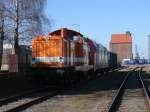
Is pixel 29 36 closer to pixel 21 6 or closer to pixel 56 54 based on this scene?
pixel 21 6

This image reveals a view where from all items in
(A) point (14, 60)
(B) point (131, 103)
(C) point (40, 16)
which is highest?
(C) point (40, 16)

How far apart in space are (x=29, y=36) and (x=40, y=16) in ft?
6.83

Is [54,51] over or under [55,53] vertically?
over

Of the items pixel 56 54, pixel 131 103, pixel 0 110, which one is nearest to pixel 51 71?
pixel 56 54

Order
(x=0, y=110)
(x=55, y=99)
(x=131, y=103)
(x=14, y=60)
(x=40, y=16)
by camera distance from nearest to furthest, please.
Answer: (x=0, y=110) < (x=131, y=103) < (x=55, y=99) < (x=14, y=60) < (x=40, y=16)

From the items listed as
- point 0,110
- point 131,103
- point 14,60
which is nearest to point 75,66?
point 14,60

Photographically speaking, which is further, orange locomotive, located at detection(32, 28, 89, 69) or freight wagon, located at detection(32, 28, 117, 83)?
orange locomotive, located at detection(32, 28, 89, 69)

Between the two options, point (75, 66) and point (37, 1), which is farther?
point (37, 1)

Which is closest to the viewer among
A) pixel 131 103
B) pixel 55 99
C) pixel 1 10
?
pixel 131 103

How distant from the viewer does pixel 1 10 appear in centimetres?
3750

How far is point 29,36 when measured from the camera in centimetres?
3938

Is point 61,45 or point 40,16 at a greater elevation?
point 40,16

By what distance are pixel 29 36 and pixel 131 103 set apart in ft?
71.8

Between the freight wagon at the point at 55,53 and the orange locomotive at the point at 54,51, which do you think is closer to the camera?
the freight wagon at the point at 55,53
